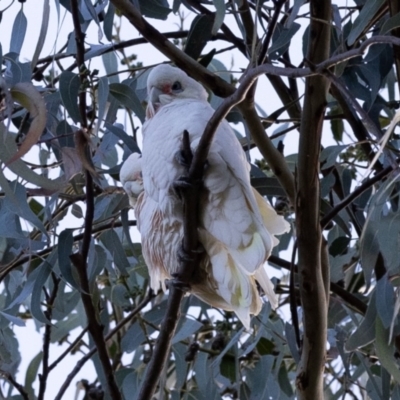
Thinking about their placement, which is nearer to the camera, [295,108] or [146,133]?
[146,133]

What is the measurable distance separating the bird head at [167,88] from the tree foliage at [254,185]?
0.05 metres

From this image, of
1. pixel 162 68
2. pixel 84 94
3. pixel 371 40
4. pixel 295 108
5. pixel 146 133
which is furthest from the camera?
pixel 295 108

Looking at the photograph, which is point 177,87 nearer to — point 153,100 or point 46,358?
point 153,100

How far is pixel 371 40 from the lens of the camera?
2.92 ft

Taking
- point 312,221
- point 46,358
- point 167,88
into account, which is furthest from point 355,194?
point 46,358

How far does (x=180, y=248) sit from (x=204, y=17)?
432 millimetres

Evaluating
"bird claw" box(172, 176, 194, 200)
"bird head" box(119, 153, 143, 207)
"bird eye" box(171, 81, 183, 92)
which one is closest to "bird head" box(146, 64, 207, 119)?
"bird eye" box(171, 81, 183, 92)

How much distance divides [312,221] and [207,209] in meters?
0.30

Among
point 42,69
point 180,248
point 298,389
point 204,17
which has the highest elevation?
point 42,69

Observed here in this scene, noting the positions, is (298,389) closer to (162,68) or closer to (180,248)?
(180,248)

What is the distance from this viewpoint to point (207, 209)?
1.53 meters

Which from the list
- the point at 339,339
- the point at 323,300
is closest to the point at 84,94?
the point at 323,300

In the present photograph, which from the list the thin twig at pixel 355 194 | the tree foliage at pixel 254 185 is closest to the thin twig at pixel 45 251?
the tree foliage at pixel 254 185

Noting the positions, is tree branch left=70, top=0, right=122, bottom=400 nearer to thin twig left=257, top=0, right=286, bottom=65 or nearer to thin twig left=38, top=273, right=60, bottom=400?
thin twig left=38, top=273, right=60, bottom=400
